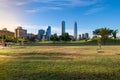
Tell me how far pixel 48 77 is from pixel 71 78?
107cm

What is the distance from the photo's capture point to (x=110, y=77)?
1215 cm

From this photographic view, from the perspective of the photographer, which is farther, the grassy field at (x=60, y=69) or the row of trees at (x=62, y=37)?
the row of trees at (x=62, y=37)

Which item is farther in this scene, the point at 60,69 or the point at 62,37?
the point at 62,37

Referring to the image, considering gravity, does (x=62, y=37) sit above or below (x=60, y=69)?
above

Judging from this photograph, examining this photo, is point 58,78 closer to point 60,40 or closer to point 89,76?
point 89,76

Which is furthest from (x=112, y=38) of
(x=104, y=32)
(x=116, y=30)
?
(x=104, y=32)

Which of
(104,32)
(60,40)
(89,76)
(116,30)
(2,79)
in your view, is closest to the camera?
(2,79)

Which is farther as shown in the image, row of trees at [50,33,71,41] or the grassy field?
row of trees at [50,33,71,41]

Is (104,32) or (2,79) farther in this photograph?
(104,32)

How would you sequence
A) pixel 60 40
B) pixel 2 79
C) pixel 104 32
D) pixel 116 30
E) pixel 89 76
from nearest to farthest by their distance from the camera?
pixel 2 79
pixel 89 76
pixel 104 32
pixel 116 30
pixel 60 40

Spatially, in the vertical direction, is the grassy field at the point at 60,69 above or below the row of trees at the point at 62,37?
below

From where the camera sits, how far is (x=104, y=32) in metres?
93.6

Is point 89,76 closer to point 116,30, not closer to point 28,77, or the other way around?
point 28,77

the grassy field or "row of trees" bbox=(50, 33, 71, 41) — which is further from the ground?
"row of trees" bbox=(50, 33, 71, 41)
